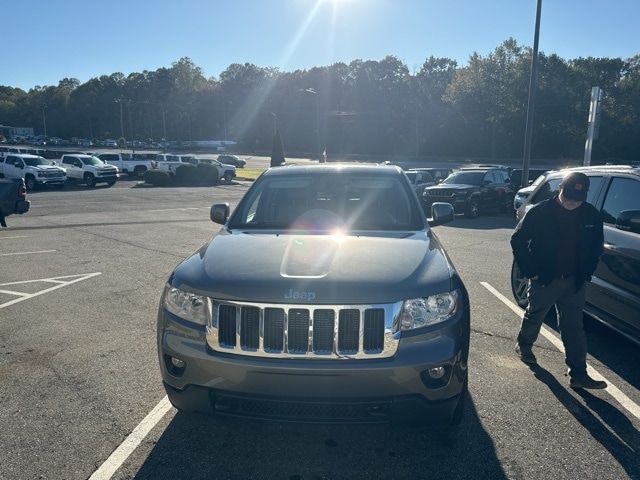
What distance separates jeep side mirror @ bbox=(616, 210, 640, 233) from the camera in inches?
166

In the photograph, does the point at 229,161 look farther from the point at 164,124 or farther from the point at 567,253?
the point at 164,124

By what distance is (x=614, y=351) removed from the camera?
4.89 meters

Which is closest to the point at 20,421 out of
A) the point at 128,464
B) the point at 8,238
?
the point at 128,464

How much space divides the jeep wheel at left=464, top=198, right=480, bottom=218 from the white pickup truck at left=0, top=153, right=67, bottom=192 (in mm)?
21934

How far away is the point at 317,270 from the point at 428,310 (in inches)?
27.0

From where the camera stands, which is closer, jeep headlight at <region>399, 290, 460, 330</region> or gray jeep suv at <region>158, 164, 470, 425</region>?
gray jeep suv at <region>158, 164, 470, 425</region>

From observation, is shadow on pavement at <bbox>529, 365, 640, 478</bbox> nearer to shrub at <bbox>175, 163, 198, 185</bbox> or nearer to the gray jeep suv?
the gray jeep suv

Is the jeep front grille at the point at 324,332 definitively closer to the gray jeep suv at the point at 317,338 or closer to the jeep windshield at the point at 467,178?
the gray jeep suv at the point at 317,338

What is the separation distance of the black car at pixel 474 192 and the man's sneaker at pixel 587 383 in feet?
42.6

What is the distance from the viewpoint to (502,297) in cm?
671

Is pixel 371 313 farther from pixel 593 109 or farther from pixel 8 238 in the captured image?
pixel 593 109

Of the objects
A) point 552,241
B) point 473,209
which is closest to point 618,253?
point 552,241

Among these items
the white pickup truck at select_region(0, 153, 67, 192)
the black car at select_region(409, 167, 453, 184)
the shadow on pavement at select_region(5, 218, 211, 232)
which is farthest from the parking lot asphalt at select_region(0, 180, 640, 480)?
the white pickup truck at select_region(0, 153, 67, 192)

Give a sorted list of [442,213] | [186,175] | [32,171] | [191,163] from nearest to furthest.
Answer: [442,213]
[32,171]
[186,175]
[191,163]
